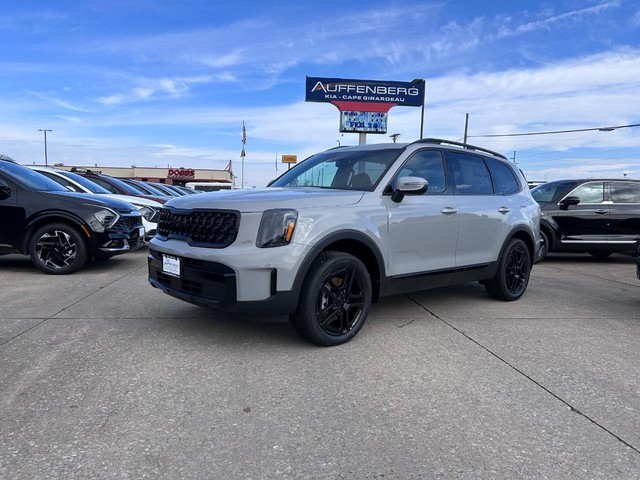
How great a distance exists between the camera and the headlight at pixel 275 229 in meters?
3.52

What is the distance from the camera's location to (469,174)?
529 centimetres

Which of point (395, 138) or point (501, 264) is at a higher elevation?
point (395, 138)

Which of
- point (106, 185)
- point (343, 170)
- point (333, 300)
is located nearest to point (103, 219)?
point (343, 170)

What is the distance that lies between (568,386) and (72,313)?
176 inches

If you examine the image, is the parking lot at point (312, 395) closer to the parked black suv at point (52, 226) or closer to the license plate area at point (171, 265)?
the license plate area at point (171, 265)

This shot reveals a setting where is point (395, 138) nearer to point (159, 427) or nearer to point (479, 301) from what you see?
point (479, 301)

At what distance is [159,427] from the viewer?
259cm

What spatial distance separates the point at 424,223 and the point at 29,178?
6.05m

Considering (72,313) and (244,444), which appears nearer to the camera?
(244,444)

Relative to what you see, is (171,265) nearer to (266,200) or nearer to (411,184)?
(266,200)

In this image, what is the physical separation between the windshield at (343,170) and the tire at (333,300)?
2.74 ft

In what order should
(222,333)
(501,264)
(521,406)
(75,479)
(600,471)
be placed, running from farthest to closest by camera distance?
(501,264), (222,333), (521,406), (600,471), (75,479)

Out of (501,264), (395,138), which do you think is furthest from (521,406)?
(395,138)

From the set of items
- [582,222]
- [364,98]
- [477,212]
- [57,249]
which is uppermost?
[364,98]
